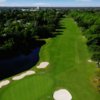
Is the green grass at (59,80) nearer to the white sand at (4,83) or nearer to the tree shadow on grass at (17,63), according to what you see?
the white sand at (4,83)

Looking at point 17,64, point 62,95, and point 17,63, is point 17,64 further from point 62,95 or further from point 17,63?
point 62,95

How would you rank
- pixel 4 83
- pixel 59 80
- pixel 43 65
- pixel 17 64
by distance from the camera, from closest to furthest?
pixel 4 83
pixel 59 80
pixel 43 65
pixel 17 64

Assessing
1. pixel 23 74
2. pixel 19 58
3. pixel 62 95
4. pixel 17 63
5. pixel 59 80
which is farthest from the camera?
pixel 19 58

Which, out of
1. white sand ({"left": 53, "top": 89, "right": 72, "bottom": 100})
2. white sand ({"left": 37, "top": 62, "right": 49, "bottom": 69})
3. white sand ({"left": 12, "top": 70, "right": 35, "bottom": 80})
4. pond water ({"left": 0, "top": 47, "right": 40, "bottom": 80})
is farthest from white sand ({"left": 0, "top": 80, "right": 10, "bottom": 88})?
white sand ({"left": 53, "top": 89, "right": 72, "bottom": 100})

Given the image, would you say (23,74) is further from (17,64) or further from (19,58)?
(19,58)

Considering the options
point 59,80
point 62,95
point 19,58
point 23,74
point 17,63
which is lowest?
point 19,58

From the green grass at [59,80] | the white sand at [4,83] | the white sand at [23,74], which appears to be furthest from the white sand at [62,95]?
the white sand at [4,83]

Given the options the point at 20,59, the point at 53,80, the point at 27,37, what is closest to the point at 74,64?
the point at 53,80

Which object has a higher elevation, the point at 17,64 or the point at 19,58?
the point at 17,64

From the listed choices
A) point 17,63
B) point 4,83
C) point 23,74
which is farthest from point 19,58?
point 4,83

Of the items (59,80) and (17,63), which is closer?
(59,80)

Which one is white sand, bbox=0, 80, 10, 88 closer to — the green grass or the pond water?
the green grass
